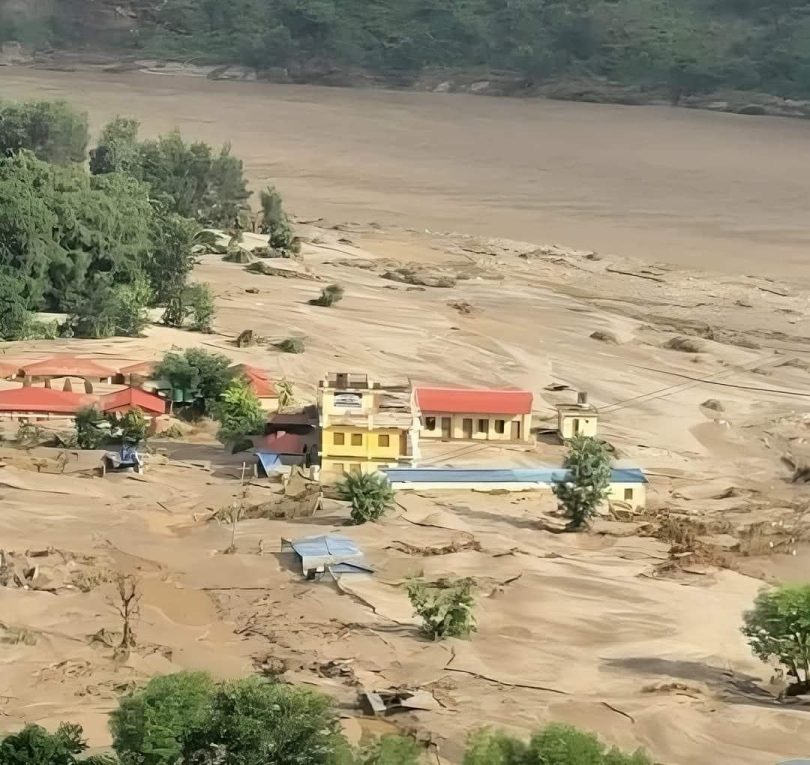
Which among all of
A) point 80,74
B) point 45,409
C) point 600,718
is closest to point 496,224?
point 45,409

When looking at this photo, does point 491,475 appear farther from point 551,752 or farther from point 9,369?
point 551,752

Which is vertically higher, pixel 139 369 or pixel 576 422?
pixel 576 422

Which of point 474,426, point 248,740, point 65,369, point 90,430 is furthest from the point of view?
point 65,369

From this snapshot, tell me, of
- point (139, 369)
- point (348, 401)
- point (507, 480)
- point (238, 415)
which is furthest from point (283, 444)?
point (139, 369)

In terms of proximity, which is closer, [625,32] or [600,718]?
[600,718]

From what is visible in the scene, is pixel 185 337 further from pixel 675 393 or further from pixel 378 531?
pixel 378 531

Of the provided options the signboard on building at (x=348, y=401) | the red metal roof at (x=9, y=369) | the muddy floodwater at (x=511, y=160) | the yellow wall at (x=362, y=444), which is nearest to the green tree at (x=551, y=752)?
the yellow wall at (x=362, y=444)
